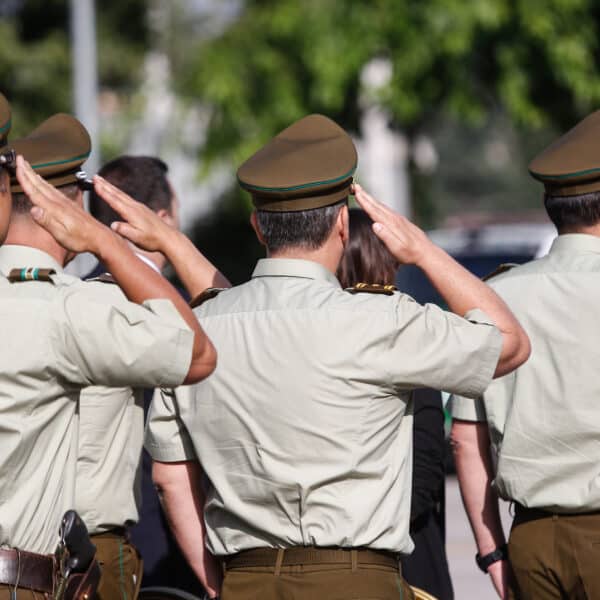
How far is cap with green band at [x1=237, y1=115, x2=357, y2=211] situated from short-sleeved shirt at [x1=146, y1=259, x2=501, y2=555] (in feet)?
0.56

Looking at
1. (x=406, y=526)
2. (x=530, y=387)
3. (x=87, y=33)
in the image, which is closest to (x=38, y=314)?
(x=406, y=526)

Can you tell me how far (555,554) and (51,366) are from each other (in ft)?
5.19

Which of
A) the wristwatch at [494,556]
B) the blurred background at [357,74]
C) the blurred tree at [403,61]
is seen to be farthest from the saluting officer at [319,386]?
the blurred tree at [403,61]

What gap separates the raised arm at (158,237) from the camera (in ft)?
10.8

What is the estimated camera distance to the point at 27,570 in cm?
299

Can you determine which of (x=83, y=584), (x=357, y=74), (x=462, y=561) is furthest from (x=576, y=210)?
(x=357, y=74)

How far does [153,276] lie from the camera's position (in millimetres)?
2916

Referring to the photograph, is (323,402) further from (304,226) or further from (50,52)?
(50,52)

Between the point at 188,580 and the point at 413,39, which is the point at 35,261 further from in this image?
the point at 413,39

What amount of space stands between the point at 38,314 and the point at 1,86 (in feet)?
70.3

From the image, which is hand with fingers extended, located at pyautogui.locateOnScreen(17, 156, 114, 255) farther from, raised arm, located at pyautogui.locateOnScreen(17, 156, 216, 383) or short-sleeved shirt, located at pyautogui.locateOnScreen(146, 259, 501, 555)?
short-sleeved shirt, located at pyautogui.locateOnScreen(146, 259, 501, 555)

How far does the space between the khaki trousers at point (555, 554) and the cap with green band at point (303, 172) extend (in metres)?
1.11

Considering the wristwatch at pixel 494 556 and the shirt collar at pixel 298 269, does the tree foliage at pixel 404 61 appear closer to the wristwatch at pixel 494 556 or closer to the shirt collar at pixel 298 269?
the wristwatch at pixel 494 556

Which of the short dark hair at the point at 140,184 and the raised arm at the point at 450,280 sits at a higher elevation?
the raised arm at the point at 450,280
